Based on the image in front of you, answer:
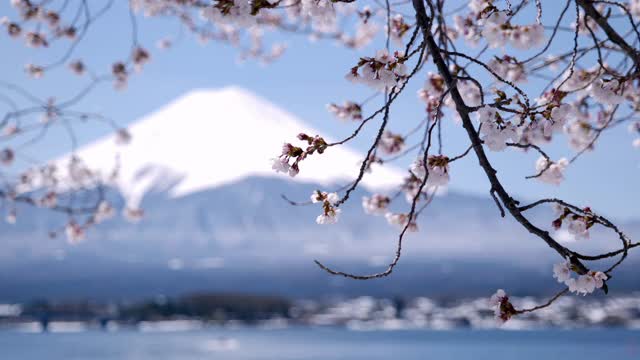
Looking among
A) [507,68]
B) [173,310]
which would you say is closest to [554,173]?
[507,68]

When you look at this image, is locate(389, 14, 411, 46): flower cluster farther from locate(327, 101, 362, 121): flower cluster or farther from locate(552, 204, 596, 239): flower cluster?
locate(552, 204, 596, 239): flower cluster

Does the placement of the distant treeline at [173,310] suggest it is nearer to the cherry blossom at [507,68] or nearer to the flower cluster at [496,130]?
the cherry blossom at [507,68]

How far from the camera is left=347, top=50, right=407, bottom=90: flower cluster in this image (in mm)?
2268

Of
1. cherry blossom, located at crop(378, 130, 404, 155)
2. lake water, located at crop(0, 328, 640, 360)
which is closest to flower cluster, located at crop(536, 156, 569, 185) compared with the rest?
cherry blossom, located at crop(378, 130, 404, 155)

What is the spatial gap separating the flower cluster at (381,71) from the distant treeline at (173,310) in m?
72.6

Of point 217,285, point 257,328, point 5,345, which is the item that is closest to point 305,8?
point 5,345

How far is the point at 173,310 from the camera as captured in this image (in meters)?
81.6

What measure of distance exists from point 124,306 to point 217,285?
99951 mm

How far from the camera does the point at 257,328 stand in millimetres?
75250

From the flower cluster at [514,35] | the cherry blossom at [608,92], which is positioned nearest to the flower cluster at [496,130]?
the flower cluster at [514,35]

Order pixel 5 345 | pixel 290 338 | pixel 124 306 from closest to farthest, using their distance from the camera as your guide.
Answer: pixel 5 345 → pixel 290 338 → pixel 124 306

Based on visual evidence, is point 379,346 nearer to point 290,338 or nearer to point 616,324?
point 290,338

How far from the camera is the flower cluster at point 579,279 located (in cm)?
214

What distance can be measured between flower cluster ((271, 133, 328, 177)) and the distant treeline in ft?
238
